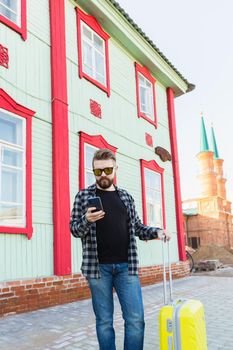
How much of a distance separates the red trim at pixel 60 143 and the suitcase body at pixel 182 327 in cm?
451

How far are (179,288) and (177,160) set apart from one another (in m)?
5.46

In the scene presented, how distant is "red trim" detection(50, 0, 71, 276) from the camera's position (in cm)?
721

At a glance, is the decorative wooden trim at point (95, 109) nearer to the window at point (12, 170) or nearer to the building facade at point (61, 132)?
the building facade at point (61, 132)

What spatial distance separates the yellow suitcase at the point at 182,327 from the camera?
9.08 feet

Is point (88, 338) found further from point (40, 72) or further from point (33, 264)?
point (40, 72)

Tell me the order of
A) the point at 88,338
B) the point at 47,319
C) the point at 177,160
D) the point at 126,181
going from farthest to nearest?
the point at 177,160
the point at 126,181
the point at 47,319
the point at 88,338

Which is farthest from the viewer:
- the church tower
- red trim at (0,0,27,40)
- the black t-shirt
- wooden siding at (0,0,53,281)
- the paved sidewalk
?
the church tower

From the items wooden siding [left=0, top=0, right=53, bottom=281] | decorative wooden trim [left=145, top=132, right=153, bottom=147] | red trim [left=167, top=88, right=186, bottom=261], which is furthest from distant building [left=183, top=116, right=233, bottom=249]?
wooden siding [left=0, top=0, right=53, bottom=281]

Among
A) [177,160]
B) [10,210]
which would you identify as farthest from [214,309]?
[177,160]

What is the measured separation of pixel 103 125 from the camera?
9.53 meters

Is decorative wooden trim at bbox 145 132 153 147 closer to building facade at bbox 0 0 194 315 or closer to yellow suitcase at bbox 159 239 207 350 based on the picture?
building facade at bbox 0 0 194 315

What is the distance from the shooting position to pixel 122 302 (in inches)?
118

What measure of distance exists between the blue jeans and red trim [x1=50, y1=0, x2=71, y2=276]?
4.29m

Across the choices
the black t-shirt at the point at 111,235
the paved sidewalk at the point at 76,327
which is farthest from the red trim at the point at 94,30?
the black t-shirt at the point at 111,235
